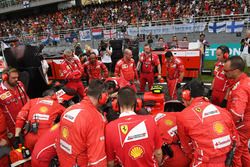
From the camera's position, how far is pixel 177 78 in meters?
6.62

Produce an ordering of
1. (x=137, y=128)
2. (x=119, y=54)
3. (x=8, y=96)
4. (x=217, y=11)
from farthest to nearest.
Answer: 1. (x=217, y=11)
2. (x=119, y=54)
3. (x=8, y=96)
4. (x=137, y=128)

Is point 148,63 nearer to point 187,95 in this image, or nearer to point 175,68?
point 175,68

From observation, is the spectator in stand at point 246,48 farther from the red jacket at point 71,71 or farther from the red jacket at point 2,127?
the red jacket at point 2,127

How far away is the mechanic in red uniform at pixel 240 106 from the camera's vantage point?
3312 millimetres

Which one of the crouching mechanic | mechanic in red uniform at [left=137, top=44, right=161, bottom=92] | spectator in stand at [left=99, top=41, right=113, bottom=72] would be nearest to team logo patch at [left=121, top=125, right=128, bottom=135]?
the crouching mechanic

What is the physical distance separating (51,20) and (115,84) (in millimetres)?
29703

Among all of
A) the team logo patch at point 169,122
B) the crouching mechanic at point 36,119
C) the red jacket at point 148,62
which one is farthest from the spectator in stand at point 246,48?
the crouching mechanic at point 36,119

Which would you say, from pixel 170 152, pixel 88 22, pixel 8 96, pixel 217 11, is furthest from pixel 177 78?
pixel 88 22

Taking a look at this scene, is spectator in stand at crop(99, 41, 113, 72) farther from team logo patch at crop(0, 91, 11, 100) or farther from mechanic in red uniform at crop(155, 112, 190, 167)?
mechanic in red uniform at crop(155, 112, 190, 167)

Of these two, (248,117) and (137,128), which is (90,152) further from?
(248,117)

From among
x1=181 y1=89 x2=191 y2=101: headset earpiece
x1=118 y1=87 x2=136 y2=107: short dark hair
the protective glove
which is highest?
x1=118 y1=87 x2=136 y2=107: short dark hair

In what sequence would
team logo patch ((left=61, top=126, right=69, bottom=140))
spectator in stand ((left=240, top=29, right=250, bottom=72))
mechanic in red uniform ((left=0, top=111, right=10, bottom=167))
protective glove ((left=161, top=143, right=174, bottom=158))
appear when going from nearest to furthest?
1. team logo patch ((left=61, top=126, right=69, bottom=140))
2. protective glove ((left=161, top=143, right=174, bottom=158))
3. mechanic in red uniform ((left=0, top=111, right=10, bottom=167))
4. spectator in stand ((left=240, top=29, right=250, bottom=72))

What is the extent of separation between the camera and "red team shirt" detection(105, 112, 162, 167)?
2557mm

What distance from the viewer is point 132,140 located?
2.55 m
